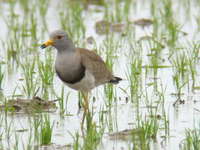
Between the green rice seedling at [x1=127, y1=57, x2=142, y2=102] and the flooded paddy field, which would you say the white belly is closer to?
the flooded paddy field

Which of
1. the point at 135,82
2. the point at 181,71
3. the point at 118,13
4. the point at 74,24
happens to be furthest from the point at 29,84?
the point at 118,13

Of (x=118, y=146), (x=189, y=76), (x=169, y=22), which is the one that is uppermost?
(x=169, y=22)

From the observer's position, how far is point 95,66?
24.3 ft

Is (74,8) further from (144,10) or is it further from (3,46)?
(3,46)

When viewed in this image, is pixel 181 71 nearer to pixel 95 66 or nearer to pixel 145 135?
pixel 95 66

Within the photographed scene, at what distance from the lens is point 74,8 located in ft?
38.0

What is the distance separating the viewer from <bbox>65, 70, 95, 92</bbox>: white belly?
717 centimetres

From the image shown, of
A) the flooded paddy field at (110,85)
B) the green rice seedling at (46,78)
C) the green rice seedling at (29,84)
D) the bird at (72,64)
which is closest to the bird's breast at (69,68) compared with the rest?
the bird at (72,64)

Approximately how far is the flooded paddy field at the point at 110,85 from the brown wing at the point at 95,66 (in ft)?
0.49

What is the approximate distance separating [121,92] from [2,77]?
1.39 metres

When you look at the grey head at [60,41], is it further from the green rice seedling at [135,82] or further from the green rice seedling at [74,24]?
the green rice seedling at [74,24]

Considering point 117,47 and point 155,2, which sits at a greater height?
point 155,2

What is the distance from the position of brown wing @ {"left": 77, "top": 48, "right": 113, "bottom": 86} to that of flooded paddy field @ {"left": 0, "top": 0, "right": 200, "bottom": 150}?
0.15 metres

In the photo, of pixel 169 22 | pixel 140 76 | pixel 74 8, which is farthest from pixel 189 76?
pixel 74 8
